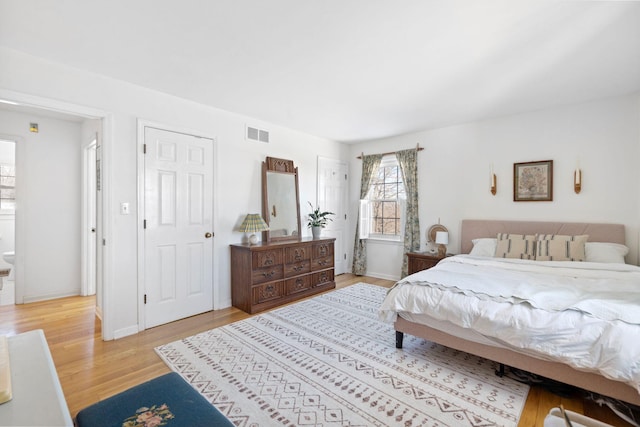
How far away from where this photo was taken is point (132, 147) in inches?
122

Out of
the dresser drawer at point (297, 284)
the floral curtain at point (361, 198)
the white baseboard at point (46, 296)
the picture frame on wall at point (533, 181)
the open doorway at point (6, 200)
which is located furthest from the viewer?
the floral curtain at point (361, 198)

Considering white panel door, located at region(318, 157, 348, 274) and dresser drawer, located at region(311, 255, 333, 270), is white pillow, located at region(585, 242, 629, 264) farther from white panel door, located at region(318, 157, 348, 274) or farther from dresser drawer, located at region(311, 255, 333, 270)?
white panel door, located at region(318, 157, 348, 274)

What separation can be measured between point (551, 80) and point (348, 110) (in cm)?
217

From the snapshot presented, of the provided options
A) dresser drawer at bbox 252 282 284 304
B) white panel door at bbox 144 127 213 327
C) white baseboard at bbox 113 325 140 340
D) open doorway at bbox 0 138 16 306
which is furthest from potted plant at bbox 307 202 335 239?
open doorway at bbox 0 138 16 306

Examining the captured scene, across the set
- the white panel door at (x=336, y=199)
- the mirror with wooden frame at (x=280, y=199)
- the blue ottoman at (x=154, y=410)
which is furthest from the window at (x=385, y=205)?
the blue ottoman at (x=154, y=410)

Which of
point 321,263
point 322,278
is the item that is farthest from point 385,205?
point 322,278

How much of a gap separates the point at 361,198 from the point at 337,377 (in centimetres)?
373

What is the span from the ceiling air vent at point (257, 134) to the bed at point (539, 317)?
2.86 meters

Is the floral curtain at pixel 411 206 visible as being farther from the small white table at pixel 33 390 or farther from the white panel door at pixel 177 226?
the small white table at pixel 33 390

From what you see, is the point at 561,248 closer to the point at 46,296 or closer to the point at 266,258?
the point at 266,258

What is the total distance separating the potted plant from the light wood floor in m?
1.70

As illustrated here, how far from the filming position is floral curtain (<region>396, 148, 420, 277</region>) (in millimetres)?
4922

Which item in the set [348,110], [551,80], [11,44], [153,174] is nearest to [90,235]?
[153,174]

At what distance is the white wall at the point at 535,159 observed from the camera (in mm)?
3398
